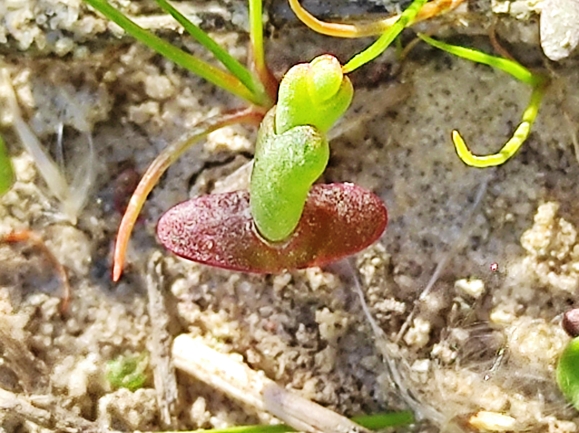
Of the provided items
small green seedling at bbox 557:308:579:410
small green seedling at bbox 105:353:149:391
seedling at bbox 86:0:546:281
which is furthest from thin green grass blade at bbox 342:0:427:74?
small green seedling at bbox 105:353:149:391

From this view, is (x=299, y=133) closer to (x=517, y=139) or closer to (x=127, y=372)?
(x=517, y=139)

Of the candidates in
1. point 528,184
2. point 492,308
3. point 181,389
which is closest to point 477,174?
point 528,184

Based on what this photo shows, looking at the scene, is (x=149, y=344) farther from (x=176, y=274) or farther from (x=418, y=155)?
(x=418, y=155)

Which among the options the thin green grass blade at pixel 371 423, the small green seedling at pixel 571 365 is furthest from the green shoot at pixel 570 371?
the thin green grass blade at pixel 371 423

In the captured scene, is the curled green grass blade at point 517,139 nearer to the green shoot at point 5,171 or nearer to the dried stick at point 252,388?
the dried stick at point 252,388

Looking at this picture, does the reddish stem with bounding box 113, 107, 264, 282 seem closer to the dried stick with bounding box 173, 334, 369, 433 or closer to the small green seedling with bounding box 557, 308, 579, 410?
the dried stick with bounding box 173, 334, 369, 433

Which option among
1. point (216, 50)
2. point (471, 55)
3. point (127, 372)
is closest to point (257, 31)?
point (216, 50)
